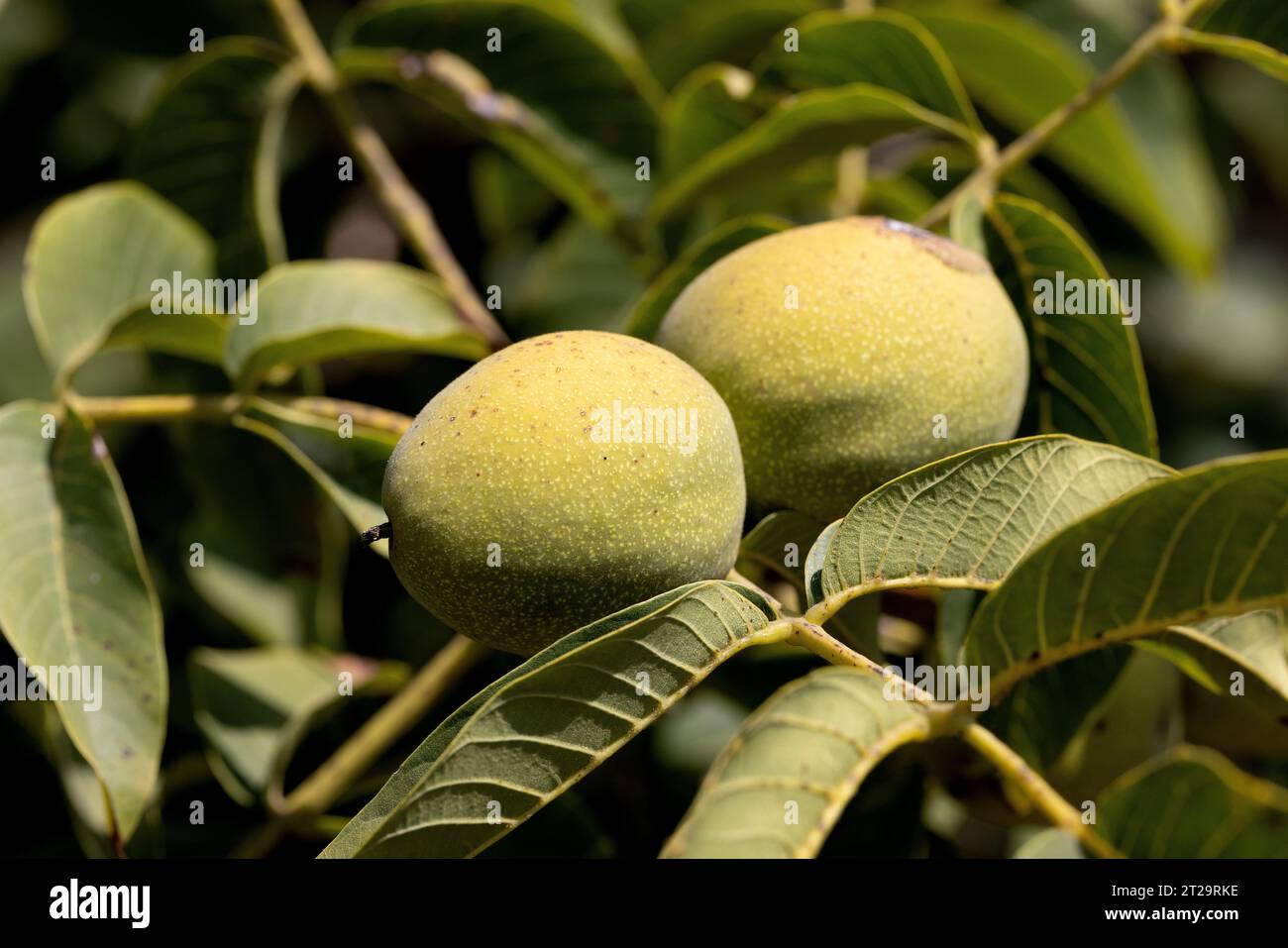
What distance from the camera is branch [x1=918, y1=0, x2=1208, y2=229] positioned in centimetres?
134

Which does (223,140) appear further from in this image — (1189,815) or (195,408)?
(1189,815)

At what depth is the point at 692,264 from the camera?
1285mm

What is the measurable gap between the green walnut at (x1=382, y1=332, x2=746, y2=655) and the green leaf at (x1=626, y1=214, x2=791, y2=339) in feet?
0.93

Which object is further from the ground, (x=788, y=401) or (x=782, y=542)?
(x=788, y=401)

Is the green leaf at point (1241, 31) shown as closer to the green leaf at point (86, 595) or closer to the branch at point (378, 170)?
the branch at point (378, 170)

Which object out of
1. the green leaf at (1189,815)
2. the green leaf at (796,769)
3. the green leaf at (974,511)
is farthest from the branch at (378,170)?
the green leaf at (1189,815)

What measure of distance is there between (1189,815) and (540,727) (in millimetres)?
608

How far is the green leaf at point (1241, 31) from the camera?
1.25 m

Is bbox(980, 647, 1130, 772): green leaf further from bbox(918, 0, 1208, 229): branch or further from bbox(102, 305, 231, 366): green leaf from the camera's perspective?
bbox(102, 305, 231, 366): green leaf

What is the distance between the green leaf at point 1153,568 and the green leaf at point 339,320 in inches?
28.1

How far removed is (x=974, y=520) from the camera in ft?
3.15

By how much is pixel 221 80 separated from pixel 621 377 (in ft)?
3.46
